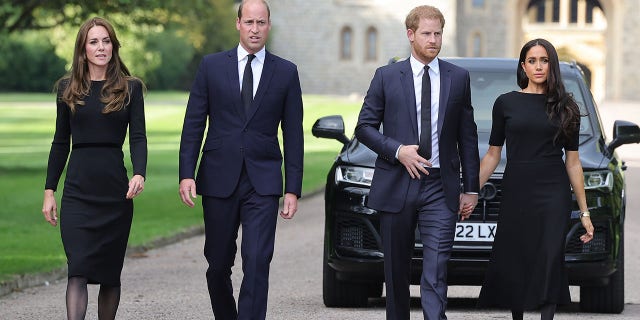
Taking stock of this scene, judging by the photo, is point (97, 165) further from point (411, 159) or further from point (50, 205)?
point (411, 159)

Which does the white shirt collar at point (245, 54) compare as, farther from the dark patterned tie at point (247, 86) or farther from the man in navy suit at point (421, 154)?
the man in navy suit at point (421, 154)

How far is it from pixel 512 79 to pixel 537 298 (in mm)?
3172

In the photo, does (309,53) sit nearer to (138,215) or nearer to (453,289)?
(138,215)

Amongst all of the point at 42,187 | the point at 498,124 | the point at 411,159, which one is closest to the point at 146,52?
the point at 42,187

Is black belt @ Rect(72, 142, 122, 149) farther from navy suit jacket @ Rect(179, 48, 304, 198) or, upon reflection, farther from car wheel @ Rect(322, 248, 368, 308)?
car wheel @ Rect(322, 248, 368, 308)

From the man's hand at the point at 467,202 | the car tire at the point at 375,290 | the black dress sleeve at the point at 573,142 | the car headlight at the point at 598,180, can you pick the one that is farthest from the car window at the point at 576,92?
the man's hand at the point at 467,202

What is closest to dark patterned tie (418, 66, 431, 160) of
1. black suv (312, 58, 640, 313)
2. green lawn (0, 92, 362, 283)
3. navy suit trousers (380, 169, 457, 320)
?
navy suit trousers (380, 169, 457, 320)

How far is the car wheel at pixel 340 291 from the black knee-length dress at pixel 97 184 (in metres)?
2.61

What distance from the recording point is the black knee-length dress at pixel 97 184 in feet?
22.0

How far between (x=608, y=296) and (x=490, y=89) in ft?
5.81

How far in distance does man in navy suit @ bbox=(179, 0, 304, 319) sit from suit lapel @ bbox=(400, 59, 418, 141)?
0.54 meters

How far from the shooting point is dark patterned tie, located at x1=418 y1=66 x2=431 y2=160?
22.5ft

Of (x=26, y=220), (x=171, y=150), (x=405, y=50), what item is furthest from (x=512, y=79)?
(x=405, y=50)

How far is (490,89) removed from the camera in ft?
32.9
